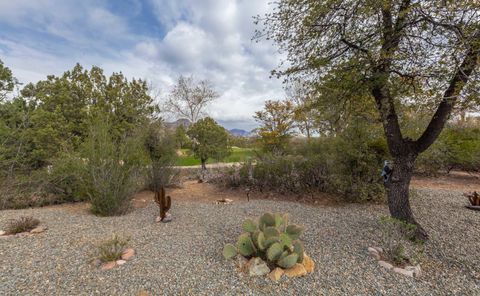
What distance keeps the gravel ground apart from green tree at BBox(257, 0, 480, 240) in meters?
0.83

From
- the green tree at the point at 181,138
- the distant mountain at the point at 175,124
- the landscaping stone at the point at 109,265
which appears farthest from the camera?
the distant mountain at the point at 175,124

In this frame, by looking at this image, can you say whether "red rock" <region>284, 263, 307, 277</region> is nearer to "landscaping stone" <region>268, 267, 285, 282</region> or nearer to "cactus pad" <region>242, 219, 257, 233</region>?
"landscaping stone" <region>268, 267, 285, 282</region>

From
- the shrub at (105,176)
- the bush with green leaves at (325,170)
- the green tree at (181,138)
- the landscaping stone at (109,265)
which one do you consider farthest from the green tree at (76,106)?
the landscaping stone at (109,265)

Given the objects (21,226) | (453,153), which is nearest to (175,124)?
(21,226)

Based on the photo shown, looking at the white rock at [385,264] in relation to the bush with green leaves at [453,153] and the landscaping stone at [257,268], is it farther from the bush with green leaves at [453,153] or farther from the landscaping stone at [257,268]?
the bush with green leaves at [453,153]

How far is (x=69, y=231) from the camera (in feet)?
11.5

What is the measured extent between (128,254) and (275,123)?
12.8 meters

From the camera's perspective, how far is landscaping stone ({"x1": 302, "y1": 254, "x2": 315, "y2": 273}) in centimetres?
243

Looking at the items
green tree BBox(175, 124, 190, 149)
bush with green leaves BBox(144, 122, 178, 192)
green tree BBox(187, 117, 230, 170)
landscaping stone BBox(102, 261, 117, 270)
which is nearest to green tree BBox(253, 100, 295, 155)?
green tree BBox(187, 117, 230, 170)

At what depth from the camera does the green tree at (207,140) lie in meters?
9.47

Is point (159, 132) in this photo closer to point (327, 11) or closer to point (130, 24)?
point (130, 24)

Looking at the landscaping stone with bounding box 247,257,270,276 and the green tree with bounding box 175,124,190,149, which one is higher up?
the green tree with bounding box 175,124,190,149

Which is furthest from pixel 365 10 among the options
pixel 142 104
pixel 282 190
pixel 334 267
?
pixel 142 104

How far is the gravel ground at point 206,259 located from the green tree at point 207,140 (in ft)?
16.8
